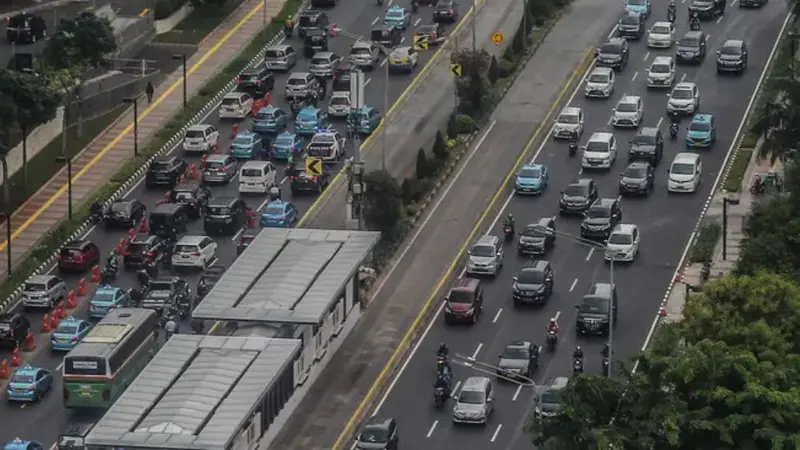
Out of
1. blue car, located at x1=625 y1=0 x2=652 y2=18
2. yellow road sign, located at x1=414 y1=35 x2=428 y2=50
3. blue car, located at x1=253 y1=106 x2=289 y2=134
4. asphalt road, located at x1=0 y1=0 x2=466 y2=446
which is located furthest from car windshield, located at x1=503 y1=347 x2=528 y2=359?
blue car, located at x1=625 y1=0 x2=652 y2=18

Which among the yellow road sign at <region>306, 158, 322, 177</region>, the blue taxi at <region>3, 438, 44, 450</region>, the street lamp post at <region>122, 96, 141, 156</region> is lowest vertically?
the street lamp post at <region>122, 96, 141, 156</region>

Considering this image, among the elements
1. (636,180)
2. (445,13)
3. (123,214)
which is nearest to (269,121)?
(123,214)

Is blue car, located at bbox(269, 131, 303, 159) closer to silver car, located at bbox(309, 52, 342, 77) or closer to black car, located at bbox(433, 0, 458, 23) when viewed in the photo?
silver car, located at bbox(309, 52, 342, 77)

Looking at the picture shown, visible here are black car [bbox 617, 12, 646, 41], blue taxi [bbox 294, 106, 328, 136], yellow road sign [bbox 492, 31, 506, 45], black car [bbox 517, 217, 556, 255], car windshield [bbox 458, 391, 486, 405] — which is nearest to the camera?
car windshield [bbox 458, 391, 486, 405]

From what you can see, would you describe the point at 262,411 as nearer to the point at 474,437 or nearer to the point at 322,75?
the point at 474,437

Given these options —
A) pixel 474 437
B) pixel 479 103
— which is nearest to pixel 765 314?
pixel 474 437
